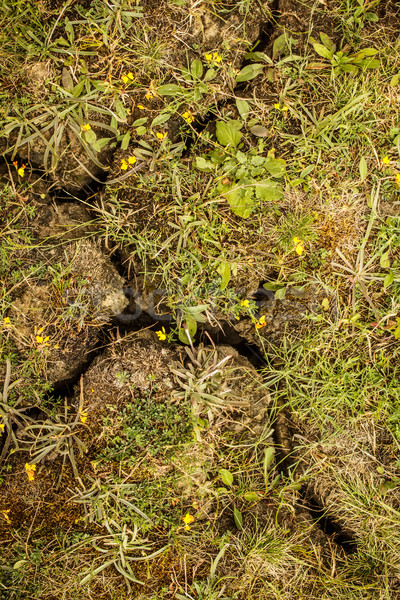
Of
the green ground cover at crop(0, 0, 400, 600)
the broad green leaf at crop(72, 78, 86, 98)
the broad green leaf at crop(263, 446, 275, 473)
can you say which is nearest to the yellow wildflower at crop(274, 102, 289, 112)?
the green ground cover at crop(0, 0, 400, 600)

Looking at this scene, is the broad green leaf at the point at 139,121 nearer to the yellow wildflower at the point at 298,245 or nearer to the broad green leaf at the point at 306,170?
the broad green leaf at the point at 306,170

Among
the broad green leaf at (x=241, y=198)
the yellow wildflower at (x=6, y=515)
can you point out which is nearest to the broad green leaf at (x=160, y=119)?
the broad green leaf at (x=241, y=198)

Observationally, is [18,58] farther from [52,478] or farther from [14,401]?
[52,478]

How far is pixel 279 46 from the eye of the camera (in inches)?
87.2

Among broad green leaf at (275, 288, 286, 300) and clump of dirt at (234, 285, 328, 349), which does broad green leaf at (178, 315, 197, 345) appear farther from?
broad green leaf at (275, 288, 286, 300)

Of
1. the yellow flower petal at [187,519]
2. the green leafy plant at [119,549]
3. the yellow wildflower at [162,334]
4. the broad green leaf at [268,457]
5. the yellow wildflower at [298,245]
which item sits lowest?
the green leafy plant at [119,549]

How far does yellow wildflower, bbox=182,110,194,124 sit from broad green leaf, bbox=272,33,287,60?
1.85 ft

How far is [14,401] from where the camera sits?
7.09ft

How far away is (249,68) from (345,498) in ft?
7.81

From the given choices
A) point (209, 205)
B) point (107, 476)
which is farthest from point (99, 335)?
point (209, 205)

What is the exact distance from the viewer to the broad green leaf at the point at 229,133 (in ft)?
7.18

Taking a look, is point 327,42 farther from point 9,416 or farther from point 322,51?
point 9,416

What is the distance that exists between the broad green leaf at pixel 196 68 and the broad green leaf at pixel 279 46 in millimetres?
406

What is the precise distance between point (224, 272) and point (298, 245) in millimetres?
429
